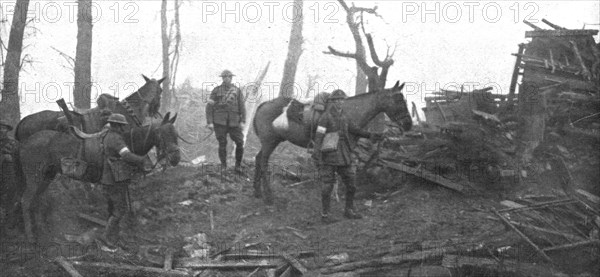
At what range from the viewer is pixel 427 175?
8.72 meters

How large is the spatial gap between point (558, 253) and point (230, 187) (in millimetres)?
6156

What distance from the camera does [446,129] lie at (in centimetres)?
912

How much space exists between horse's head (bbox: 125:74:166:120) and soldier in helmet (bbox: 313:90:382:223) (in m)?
3.53

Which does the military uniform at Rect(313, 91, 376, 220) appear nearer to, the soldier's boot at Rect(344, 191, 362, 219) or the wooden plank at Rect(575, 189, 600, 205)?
the soldier's boot at Rect(344, 191, 362, 219)

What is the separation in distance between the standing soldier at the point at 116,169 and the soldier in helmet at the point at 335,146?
299 centimetres

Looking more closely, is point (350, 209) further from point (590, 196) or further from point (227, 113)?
point (590, 196)

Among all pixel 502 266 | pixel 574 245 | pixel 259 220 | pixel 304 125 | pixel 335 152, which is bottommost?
pixel 259 220

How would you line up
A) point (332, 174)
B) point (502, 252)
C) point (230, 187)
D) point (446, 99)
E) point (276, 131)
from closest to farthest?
point (502, 252)
point (332, 174)
point (276, 131)
point (230, 187)
point (446, 99)

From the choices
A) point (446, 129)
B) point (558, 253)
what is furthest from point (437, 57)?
point (558, 253)

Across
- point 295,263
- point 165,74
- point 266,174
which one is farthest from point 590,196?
point 165,74

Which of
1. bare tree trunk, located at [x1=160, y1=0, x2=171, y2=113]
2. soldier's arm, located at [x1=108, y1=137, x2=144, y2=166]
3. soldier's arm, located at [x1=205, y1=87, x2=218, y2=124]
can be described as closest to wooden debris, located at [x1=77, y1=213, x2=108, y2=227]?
soldier's arm, located at [x1=108, y1=137, x2=144, y2=166]

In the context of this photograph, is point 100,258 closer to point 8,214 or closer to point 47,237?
point 47,237

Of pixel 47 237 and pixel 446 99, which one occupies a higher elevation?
pixel 446 99

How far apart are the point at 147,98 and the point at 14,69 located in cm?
368
